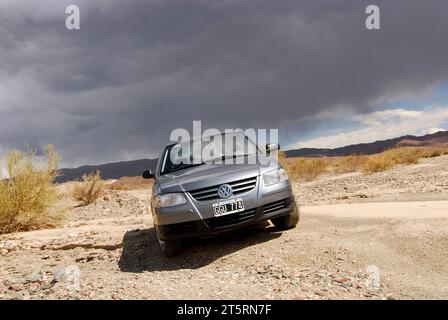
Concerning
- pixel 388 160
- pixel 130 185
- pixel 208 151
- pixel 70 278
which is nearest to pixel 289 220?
pixel 208 151

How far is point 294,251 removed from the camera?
5.83m

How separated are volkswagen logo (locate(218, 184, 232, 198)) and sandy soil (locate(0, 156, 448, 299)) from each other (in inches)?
35.0

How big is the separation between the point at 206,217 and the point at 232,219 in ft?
1.22

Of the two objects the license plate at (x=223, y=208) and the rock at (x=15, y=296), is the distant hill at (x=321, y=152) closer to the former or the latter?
the license plate at (x=223, y=208)

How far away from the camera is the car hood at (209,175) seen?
19.6 feet

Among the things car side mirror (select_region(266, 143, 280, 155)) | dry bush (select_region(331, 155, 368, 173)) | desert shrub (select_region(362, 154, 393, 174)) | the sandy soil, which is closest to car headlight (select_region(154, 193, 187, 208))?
the sandy soil

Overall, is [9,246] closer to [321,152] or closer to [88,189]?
[88,189]

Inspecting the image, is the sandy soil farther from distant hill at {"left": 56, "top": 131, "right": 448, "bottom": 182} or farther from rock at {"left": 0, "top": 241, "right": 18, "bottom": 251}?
distant hill at {"left": 56, "top": 131, "right": 448, "bottom": 182}

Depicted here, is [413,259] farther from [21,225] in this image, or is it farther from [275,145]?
[21,225]

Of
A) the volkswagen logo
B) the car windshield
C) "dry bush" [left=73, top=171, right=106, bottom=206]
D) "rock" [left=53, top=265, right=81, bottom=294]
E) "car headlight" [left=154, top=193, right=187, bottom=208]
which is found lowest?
"dry bush" [left=73, top=171, right=106, bottom=206]

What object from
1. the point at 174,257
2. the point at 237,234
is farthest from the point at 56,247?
the point at 237,234

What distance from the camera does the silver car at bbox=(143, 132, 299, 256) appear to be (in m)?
5.88

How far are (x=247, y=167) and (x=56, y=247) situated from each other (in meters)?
4.47
